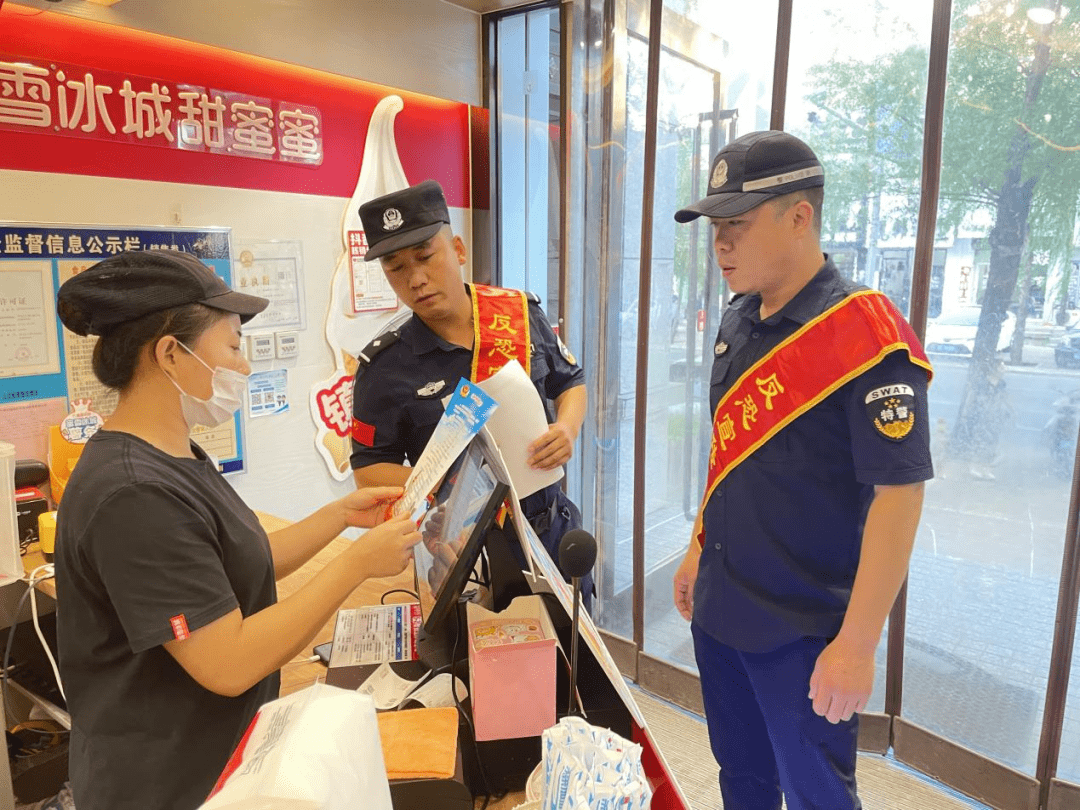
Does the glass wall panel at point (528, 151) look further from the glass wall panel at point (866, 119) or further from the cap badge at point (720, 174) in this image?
the cap badge at point (720, 174)

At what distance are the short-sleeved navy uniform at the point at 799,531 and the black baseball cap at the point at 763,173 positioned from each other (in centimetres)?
21

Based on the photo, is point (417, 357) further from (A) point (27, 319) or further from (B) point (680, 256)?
(B) point (680, 256)

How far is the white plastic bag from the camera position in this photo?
552mm

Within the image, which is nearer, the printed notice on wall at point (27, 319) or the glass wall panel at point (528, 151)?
the printed notice on wall at point (27, 319)

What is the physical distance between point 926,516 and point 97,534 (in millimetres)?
2408

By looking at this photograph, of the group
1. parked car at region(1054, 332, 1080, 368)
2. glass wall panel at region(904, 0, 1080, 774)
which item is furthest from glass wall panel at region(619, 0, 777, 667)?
parked car at region(1054, 332, 1080, 368)

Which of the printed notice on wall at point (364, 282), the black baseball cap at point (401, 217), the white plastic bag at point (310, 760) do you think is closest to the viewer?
the white plastic bag at point (310, 760)

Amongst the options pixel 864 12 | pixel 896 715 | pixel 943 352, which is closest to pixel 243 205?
pixel 864 12

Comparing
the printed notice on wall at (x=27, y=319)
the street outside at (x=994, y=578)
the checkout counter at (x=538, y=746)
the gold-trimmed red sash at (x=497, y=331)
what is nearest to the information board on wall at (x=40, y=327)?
the printed notice on wall at (x=27, y=319)

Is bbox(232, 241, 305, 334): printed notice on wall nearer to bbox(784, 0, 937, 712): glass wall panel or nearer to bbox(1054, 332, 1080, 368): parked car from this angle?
bbox(784, 0, 937, 712): glass wall panel

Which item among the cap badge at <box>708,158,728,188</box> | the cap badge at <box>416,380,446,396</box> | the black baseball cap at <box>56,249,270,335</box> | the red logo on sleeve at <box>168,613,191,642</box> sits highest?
the cap badge at <box>708,158,728,188</box>

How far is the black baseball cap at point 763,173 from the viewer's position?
1522mm

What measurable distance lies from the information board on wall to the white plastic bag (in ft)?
6.11

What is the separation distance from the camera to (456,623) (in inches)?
51.4
